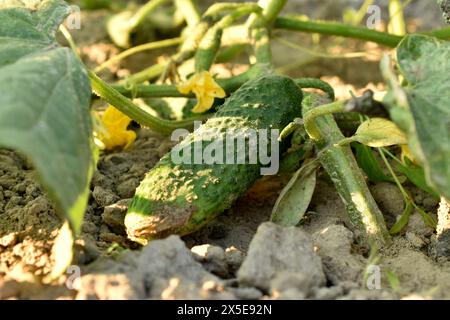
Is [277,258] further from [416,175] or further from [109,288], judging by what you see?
[416,175]

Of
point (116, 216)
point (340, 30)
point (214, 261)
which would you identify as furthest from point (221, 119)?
point (340, 30)

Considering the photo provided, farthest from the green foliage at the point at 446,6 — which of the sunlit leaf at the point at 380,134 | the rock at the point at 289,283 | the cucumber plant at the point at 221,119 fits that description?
the rock at the point at 289,283

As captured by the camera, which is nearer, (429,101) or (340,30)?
(429,101)

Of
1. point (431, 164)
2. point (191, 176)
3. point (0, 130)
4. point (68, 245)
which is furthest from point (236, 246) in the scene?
point (0, 130)

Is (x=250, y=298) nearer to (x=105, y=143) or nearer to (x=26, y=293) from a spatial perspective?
(x=26, y=293)

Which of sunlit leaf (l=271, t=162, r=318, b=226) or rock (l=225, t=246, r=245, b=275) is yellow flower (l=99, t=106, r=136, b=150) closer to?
sunlit leaf (l=271, t=162, r=318, b=226)

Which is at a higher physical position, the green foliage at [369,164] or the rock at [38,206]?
the green foliage at [369,164]

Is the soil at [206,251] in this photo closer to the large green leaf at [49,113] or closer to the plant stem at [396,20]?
the large green leaf at [49,113]

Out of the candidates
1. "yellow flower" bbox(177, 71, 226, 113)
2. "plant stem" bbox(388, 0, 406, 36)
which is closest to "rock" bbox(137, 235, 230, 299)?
"yellow flower" bbox(177, 71, 226, 113)
